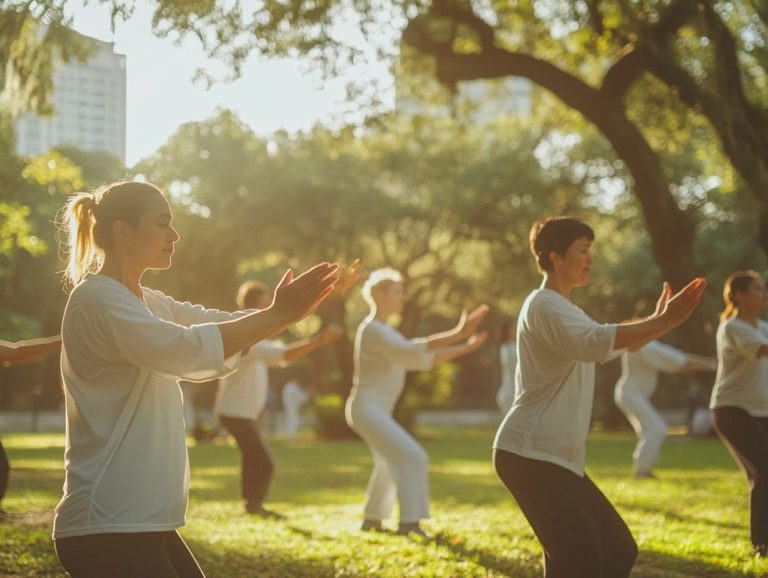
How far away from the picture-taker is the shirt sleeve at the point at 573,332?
4.71 m

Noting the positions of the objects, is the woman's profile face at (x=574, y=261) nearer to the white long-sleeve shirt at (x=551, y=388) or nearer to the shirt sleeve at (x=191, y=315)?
the white long-sleeve shirt at (x=551, y=388)

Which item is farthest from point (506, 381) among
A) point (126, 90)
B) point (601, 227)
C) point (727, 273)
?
point (601, 227)

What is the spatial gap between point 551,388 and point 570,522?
0.68 meters

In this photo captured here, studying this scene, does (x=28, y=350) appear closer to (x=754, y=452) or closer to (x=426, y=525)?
(x=754, y=452)

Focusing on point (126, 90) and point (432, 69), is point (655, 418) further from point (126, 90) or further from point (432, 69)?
point (126, 90)

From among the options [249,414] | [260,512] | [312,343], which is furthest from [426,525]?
[312,343]

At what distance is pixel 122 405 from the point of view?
3570 millimetres

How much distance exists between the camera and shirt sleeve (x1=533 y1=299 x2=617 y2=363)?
4.71 m

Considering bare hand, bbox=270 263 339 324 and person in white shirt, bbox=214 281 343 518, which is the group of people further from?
person in white shirt, bbox=214 281 343 518

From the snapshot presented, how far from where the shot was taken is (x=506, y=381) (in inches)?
676

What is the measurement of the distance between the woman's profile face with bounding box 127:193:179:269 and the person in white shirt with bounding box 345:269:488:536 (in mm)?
5665

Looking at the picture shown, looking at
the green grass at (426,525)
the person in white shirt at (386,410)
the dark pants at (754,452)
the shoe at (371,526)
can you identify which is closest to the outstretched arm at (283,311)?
the green grass at (426,525)

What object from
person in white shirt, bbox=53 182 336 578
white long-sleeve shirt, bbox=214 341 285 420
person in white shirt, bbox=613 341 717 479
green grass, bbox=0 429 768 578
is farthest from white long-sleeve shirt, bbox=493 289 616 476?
person in white shirt, bbox=613 341 717 479

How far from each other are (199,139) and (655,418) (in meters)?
18.0
